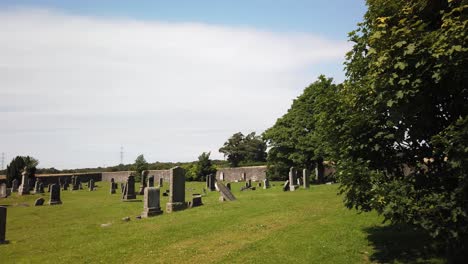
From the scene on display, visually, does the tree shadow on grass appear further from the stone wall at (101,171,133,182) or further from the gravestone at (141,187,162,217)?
the stone wall at (101,171,133,182)

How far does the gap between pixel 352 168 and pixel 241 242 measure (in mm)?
4798

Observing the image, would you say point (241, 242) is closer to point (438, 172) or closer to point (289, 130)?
point (438, 172)

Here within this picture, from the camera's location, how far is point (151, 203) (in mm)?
18719

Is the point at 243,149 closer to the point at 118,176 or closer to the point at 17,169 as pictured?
the point at 118,176

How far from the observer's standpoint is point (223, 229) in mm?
13578

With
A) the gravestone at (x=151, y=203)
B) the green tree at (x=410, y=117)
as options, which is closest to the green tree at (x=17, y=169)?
the gravestone at (x=151, y=203)

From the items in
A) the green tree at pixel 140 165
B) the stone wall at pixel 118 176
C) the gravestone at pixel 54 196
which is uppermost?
the green tree at pixel 140 165

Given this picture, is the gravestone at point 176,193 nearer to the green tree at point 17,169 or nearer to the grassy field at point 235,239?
the grassy field at point 235,239

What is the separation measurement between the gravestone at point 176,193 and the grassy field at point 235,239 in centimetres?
236

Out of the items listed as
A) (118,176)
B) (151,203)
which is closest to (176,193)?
(151,203)

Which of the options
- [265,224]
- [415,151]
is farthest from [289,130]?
[415,151]

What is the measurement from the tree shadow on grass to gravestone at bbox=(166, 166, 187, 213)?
11201mm

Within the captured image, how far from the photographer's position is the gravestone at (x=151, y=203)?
1850 cm

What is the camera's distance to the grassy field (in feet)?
32.6
